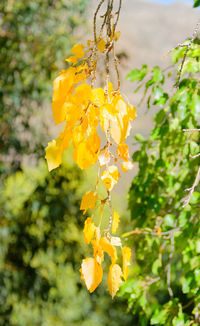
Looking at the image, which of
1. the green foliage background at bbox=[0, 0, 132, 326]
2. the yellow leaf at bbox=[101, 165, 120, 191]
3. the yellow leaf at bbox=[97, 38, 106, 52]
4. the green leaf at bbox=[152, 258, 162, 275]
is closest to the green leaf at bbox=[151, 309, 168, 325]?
the green leaf at bbox=[152, 258, 162, 275]

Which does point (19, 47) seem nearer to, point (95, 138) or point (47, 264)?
point (47, 264)

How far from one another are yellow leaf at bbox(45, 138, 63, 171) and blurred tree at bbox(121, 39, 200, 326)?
0.66m

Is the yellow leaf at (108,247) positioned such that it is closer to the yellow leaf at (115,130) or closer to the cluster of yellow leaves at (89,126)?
the cluster of yellow leaves at (89,126)

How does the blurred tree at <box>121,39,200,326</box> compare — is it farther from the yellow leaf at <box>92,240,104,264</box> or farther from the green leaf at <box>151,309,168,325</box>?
the yellow leaf at <box>92,240,104,264</box>

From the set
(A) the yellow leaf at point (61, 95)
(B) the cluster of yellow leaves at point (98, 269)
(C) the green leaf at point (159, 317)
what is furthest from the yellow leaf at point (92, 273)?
(C) the green leaf at point (159, 317)

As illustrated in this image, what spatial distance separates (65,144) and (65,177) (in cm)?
239

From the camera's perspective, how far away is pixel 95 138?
0.62m

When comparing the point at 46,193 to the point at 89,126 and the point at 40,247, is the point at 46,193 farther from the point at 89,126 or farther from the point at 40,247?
the point at 89,126

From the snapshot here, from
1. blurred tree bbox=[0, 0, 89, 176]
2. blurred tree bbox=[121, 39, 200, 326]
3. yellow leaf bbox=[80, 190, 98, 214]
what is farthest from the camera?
blurred tree bbox=[0, 0, 89, 176]

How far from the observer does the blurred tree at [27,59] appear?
100 inches

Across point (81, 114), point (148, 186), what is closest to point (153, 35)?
point (148, 186)

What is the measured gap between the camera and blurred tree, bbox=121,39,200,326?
4.28ft

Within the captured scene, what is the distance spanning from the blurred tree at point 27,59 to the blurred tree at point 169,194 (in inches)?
44.8

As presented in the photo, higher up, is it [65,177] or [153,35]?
[153,35]
